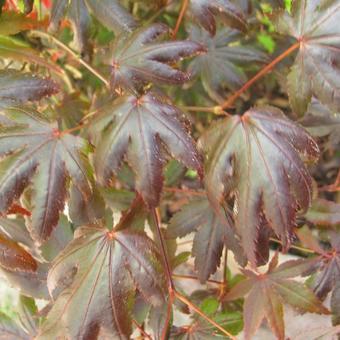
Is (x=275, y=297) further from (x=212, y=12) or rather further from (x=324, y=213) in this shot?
(x=212, y=12)

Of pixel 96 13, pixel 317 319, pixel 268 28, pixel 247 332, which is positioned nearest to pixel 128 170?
pixel 96 13

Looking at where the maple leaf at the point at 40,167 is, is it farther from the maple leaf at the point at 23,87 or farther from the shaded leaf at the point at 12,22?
the shaded leaf at the point at 12,22

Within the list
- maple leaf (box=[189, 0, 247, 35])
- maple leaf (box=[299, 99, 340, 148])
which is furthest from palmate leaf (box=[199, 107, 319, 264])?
maple leaf (box=[299, 99, 340, 148])

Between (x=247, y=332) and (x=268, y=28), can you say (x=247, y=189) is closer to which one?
(x=247, y=332)

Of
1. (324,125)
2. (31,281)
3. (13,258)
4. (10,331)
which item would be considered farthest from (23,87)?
(324,125)

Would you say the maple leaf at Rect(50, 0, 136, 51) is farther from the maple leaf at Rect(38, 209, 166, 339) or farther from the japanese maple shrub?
the maple leaf at Rect(38, 209, 166, 339)

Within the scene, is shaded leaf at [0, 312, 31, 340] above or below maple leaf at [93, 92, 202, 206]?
below
